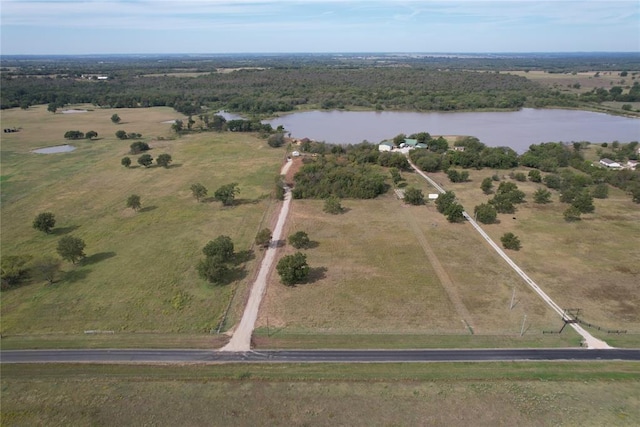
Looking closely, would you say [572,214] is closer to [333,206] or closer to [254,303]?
[333,206]

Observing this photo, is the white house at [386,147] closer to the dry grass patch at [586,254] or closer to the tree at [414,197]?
the dry grass patch at [586,254]

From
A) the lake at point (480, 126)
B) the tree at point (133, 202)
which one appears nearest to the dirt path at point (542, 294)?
the tree at point (133, 202)

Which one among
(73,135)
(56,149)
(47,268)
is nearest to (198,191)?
(47,268)

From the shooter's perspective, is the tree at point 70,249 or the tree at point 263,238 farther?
the tree at point 263,238

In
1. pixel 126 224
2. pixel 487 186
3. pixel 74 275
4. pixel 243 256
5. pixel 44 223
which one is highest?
pixel 487 186

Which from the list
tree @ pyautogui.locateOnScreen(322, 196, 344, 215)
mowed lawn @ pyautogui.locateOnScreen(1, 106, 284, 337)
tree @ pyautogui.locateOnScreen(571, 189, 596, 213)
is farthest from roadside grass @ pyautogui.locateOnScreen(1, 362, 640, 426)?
tree @ pyautogui.locateOnScreen(571, 189, 596, 213)

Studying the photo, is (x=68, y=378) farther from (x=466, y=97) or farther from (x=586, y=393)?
(x=466, y=97)
